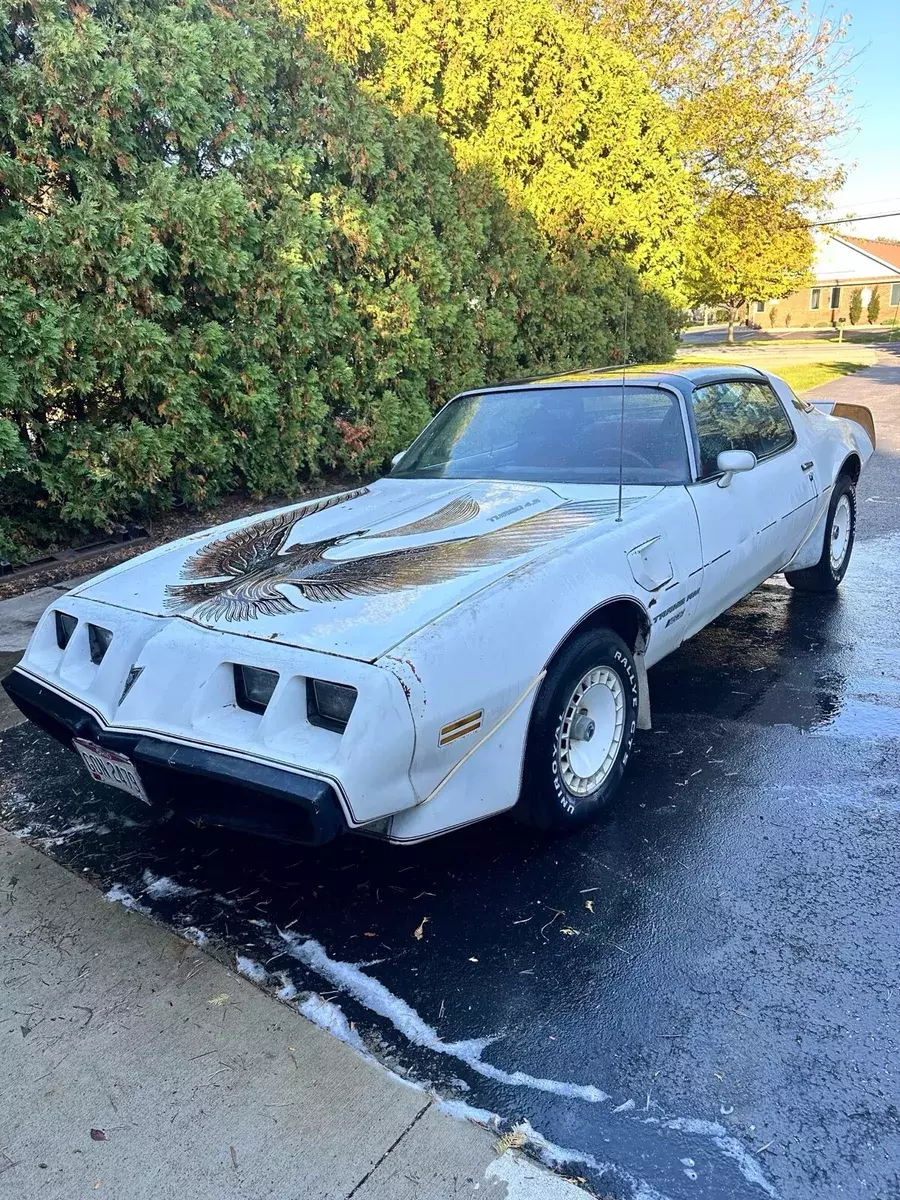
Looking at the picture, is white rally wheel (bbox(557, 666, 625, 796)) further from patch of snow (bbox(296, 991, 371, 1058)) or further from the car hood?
patch of snow (bbox(296, 991, 371, 1058))

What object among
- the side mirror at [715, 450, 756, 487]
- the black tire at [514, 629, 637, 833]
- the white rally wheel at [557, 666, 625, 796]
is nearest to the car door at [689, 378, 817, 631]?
the side mirror at [715, 450, 756, 487]

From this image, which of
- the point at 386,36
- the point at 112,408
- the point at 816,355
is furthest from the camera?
the point at 816,355

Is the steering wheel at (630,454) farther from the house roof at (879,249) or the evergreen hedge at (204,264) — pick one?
the house roof at (879,249)

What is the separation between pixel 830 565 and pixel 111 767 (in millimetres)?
4505

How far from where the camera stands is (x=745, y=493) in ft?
13.6

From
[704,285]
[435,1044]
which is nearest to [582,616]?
[435,1044]

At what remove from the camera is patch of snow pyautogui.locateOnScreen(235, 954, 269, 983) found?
8.14 feet

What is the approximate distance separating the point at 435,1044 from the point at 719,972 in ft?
2.70

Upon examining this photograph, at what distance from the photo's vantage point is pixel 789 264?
18.2 m

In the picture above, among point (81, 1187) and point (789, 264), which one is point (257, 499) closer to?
point (81, 1187)

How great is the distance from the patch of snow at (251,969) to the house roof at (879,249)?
206 ft

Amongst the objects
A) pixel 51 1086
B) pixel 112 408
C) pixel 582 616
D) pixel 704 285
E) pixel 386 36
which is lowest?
pixel 51 1086

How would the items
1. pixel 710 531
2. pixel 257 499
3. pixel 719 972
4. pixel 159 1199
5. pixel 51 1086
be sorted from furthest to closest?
pixel 257 499, pixel 710 531, pixel 719 972, pixel 51 1086, pixel 159 1199

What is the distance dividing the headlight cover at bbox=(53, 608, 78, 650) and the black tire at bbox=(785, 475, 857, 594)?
4.20 m
